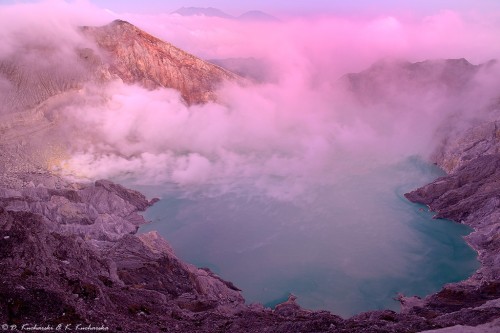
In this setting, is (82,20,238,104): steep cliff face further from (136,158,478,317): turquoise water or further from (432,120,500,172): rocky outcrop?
(432,120,500,172): rocky outcrop

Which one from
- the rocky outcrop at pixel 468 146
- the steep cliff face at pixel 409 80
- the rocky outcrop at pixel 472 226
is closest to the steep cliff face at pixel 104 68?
the steep cliff face at pixel 409 80

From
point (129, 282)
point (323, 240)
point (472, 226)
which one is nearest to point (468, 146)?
point (472, 226)

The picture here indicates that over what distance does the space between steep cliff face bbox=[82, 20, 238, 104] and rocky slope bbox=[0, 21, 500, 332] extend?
1.12ft

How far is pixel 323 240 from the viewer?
73.1 metres

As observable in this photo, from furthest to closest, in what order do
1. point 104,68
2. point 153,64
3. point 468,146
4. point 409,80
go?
1. point 409,80
2. point 153,64
3. point 104,68
4. point 468,146

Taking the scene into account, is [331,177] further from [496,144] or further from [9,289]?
[9,289]

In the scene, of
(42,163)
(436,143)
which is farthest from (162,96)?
(436,143)

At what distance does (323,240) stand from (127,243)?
106 ft

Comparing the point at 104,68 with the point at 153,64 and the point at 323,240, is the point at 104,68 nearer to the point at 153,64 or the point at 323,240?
the point at 153,64

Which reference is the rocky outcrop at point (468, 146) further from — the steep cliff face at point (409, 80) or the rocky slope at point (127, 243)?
the steep cliff face at point (409, 80)

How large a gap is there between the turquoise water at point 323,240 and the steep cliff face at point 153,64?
49057mm

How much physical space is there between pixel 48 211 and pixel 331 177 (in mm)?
62416

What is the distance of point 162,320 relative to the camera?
29828 millimetres

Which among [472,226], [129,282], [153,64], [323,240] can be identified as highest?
[153,64]
